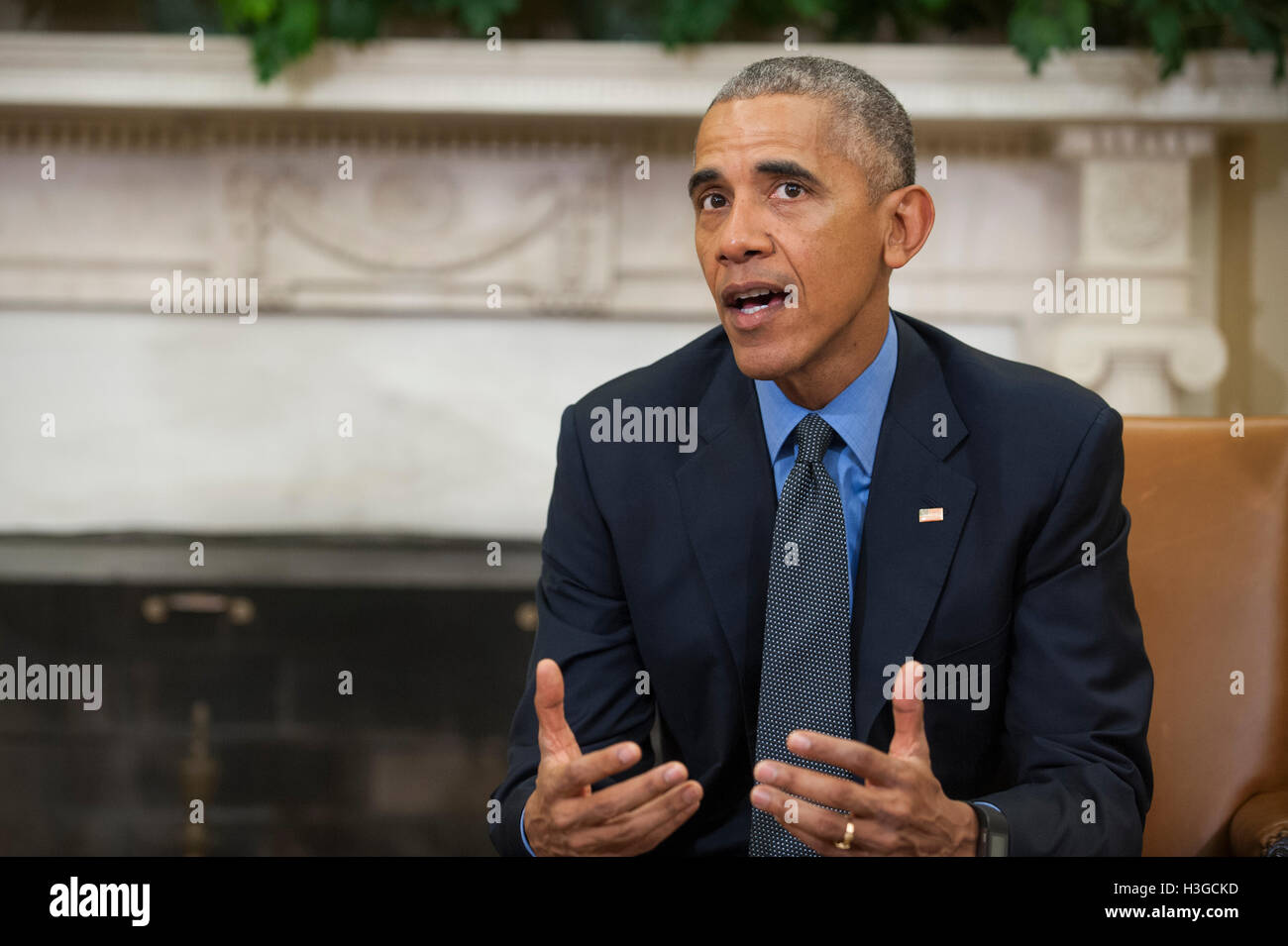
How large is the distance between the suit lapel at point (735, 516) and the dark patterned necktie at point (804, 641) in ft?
0.09

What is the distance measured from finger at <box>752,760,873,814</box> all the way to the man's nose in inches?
19.1

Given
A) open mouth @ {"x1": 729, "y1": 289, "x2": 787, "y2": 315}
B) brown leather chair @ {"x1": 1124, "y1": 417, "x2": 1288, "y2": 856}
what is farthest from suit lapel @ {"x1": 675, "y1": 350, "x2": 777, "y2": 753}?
brown leather chair @ {"x1": 1124, "y1": 417, "x2": 1288, "y2": 856}

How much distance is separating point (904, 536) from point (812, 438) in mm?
127

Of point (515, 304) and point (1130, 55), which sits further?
point (515, 304)

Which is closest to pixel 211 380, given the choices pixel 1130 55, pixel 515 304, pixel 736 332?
pixel 515 304

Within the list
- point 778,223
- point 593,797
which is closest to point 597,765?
point 593,797

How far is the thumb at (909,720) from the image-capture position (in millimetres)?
859

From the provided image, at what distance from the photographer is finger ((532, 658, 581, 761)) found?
0.93 metres

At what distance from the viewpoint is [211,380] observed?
2635 millimetres

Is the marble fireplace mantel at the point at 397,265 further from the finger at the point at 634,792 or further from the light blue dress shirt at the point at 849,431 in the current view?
the finger at the point at 634,792

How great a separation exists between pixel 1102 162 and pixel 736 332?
1.70 metres

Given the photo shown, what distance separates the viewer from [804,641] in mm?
1028

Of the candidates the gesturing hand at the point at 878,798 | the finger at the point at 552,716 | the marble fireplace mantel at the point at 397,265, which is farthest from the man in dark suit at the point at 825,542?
the marble fireplace mantel at the point at 397,265
